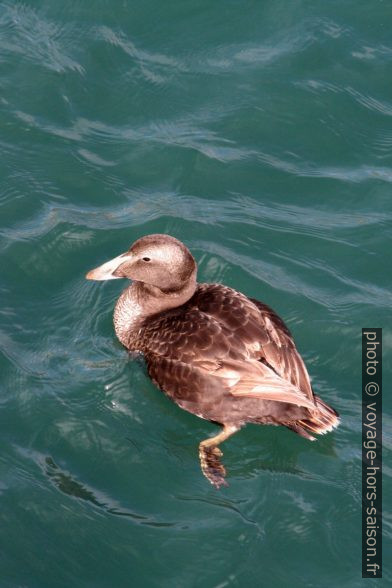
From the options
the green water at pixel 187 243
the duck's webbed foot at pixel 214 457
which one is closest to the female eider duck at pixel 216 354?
the duck's webbed foot at pixel 214 457

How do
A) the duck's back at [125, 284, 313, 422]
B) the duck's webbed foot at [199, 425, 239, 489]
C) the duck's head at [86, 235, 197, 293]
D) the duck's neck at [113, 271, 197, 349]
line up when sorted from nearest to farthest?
1. the duck's webbed foot at [199, 425, 239, 489]
2. the duck's back at [125, 284, 313, 422]
3. the duck's head at [86, 235, 197, 293]
4. the duck's neck at [113, 271, 197, 349]

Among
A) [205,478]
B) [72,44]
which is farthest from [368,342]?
[72,44]

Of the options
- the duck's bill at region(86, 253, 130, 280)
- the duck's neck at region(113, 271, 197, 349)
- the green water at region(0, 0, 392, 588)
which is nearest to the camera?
the green water at region(0, 0, 392, 588)

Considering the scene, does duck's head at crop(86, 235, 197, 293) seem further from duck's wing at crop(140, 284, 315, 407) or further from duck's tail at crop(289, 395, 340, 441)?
duck's tail at crop(289, 395, 340, 441)

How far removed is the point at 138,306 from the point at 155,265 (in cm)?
41

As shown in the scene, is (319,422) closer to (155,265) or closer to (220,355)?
(220,355)

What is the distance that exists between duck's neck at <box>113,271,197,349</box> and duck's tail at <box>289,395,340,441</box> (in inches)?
54.3

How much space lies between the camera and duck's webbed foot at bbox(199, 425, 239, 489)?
7.01 metres

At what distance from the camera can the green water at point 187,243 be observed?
6.52 metres

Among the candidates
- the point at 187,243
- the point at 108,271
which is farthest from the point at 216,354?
the point at 187,243

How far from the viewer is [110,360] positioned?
806 centimetres

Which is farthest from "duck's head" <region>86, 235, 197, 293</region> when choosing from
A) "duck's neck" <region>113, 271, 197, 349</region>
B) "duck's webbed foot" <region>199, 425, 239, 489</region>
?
"duck's webbed foot" <region>199, 425, 239, 489</region>

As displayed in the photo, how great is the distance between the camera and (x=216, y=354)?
730cm

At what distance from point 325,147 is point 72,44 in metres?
2.77
